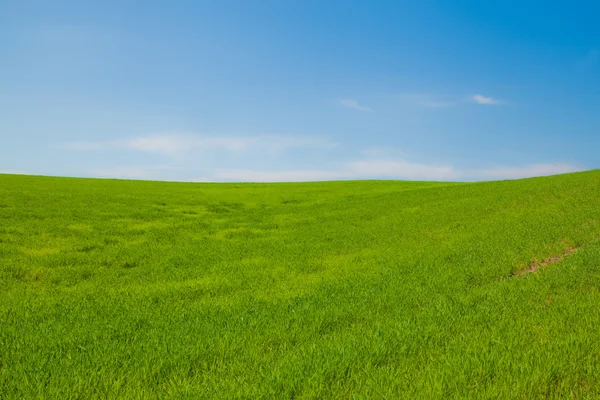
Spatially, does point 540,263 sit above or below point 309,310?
above

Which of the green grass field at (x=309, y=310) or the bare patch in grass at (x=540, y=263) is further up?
the bare patch in grass at (x=540, y=263)

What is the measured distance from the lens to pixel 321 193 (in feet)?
140

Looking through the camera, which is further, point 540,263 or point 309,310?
point 540,263

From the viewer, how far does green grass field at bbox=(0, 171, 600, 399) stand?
5.16 metres

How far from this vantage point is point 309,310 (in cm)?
830

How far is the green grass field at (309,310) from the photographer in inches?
203

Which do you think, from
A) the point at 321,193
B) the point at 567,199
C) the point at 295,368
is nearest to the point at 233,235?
the point at 295,368

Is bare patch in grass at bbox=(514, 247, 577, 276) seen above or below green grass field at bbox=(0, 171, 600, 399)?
above

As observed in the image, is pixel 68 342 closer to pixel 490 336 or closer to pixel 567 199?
pixel 490 336

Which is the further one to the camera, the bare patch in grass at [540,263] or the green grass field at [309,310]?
the bare patch in grass at [540,263]

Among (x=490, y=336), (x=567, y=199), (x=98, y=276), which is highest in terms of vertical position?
(x=567, y=199)

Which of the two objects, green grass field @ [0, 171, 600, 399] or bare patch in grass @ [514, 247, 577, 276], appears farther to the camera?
bare patch in grass @ [514, 247, 577, 276]

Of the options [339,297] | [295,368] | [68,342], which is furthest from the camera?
[339,297]

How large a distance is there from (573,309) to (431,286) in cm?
321
